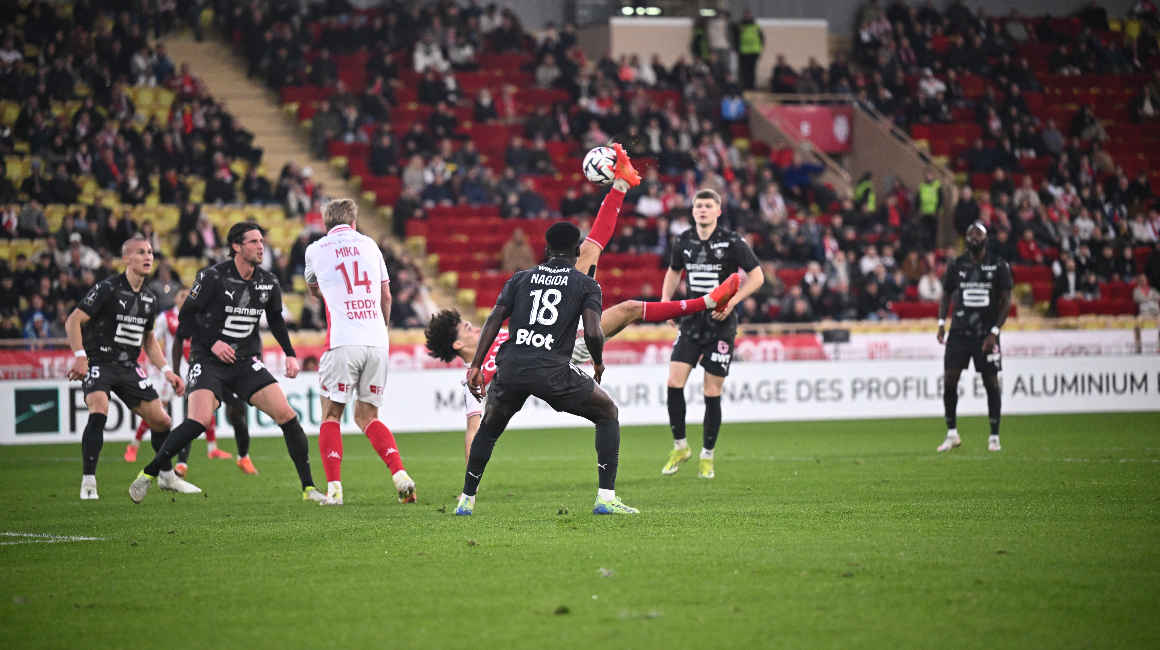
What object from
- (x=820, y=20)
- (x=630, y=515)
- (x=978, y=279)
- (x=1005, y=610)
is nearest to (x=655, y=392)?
(x=978, y=279)

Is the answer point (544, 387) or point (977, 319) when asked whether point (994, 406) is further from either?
point (544, 387)

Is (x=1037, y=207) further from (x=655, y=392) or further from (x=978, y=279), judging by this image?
(x=978, y=279)

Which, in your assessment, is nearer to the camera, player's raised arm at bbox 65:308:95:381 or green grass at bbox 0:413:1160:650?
green grass at bbox 0:413:1160:650

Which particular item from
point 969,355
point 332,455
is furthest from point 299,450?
point 969,355

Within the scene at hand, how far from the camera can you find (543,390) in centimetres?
864

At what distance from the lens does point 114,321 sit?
11.4 meters

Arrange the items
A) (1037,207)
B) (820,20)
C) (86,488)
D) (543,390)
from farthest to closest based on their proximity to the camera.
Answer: (820,20) < (1037,207) < (86,488) < (543,390)

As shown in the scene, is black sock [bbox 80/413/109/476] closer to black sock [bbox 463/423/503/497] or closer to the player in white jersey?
the player in white jersey

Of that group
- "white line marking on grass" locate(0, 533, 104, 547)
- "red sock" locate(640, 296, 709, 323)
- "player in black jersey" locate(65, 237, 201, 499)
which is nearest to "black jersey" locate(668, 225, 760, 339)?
"red sock" locate(640, 296, 709, 323)

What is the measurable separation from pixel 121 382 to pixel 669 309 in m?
4.89

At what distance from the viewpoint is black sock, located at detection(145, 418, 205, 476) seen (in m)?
10.3

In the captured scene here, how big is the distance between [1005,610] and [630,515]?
11.9ft

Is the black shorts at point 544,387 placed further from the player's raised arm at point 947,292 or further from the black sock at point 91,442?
the player's raised arm at point 947,292

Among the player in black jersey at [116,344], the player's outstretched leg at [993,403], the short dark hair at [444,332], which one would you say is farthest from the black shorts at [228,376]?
the player's outstretched leg at [993,403]
